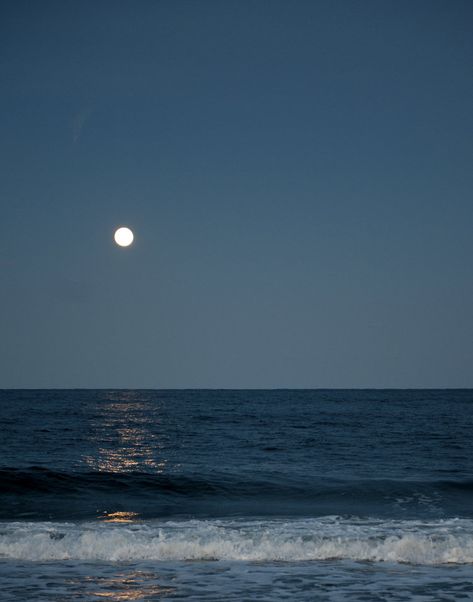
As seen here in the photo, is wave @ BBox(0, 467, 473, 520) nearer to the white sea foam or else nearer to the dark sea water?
the dark sea water

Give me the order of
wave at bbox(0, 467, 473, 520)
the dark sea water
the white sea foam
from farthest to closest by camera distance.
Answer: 1. wave at bbox(0, 467, 473, 520)
2. the white sea foam
3. the dark sea water

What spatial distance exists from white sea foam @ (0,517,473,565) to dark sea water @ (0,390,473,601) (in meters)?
0.04

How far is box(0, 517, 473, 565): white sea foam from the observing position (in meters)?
11.8

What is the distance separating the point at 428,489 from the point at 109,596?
49.1 feet

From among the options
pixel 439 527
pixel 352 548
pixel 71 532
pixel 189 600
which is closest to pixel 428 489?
pixel 439 527

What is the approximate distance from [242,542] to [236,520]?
3273mm

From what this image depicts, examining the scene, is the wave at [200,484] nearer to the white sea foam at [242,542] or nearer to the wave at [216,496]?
the wave at [216,496]

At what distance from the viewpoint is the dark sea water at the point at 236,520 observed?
968cm

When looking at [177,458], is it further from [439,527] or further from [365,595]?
[365,595]

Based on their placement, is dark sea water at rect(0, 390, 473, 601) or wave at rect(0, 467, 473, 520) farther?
wave at rect(0, 467, 473, 520)

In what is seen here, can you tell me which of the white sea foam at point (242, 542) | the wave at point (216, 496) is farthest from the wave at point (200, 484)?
the white sea foam at point (242, 542)

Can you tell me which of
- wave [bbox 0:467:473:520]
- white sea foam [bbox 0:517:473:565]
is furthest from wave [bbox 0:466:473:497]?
white sea foam [bbox 0:517:473:565]

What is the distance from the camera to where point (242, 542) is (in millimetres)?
12570

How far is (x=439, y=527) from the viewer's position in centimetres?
1452
